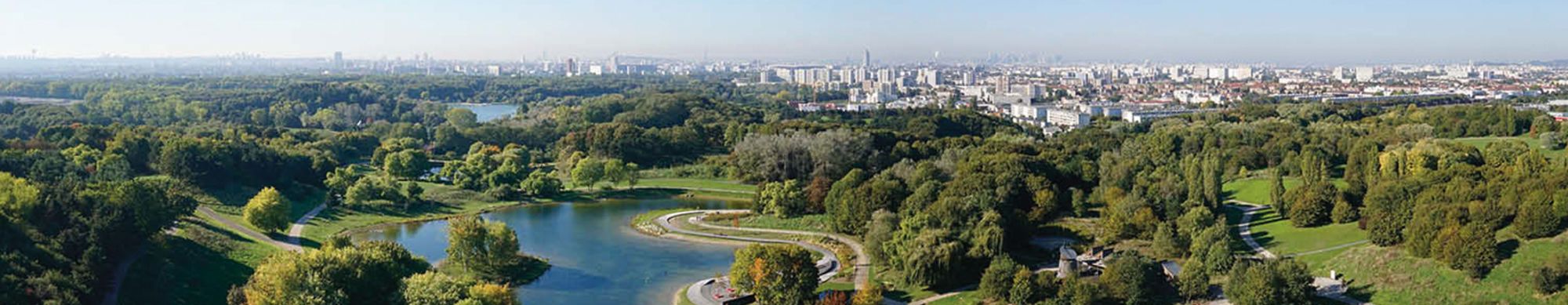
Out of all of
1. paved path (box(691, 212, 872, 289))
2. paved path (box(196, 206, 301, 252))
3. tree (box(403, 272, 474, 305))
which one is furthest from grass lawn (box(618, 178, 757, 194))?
tree (box(403, 272, 474, 305))

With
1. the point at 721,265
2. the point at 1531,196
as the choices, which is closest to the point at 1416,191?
the point at 1531,196

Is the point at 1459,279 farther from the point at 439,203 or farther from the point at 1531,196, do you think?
the point at 439,203

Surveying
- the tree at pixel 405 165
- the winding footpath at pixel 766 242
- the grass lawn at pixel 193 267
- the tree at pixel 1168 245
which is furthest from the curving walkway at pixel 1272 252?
the tree at pixel 405 165

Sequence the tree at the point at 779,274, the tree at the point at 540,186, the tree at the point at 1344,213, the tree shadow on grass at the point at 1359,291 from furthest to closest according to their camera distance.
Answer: the tree at the point at 540,186 < the tree at the point at 1344,213 < the tree at the point at 779,274 < the tree shadow on grass at the point at 1359,291

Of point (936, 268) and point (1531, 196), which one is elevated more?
point (1531, 196)

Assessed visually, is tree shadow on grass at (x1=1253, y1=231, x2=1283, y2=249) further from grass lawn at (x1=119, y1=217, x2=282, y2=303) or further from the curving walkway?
grass lawn at (x1=119, y1=217, x2=282, y2=303)

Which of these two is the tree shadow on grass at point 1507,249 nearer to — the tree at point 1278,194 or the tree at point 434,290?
the tree at point 1278,194
